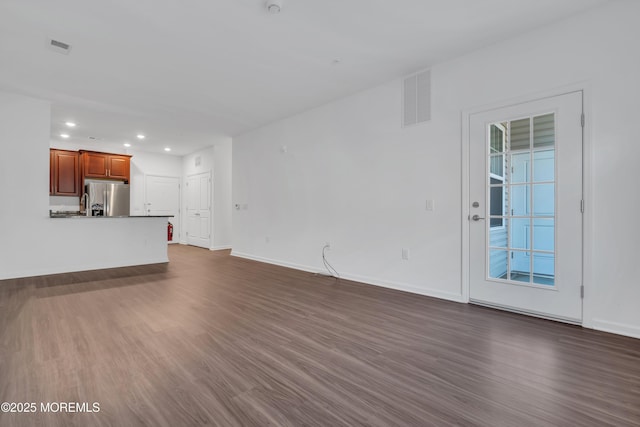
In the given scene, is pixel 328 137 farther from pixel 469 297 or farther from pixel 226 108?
pixel 469 297

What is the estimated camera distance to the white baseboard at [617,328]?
96.9 inches

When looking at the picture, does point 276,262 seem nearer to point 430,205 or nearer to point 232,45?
point 430,205

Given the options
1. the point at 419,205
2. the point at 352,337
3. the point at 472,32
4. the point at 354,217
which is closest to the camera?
the point at 352,337

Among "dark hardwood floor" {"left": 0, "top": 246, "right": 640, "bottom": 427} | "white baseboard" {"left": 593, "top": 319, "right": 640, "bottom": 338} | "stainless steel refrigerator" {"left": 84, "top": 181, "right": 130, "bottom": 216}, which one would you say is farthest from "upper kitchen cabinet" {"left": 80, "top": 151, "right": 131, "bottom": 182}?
"white baseboard" {"left": 593, "top": 319, "right": 640, "bottom": 338}

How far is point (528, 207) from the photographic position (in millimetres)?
3031

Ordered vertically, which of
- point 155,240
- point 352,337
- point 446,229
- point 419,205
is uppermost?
point 419,205

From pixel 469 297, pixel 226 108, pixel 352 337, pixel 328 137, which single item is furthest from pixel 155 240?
pixel 469 297

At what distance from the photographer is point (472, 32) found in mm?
2996

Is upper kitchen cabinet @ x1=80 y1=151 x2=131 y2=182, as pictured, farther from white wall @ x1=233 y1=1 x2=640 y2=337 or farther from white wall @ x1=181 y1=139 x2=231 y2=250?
white wall @ x1=233 y1=1 x2=640 y2=337

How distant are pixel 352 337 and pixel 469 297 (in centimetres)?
166

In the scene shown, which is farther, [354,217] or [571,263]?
[354,217]

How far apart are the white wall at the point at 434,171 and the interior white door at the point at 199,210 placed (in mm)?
2433

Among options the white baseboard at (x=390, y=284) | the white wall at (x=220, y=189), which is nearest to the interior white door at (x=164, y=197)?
the white wall at (x=220, y=189)

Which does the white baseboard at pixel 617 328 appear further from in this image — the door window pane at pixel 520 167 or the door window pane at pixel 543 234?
the door window pane at pixel 520 167
